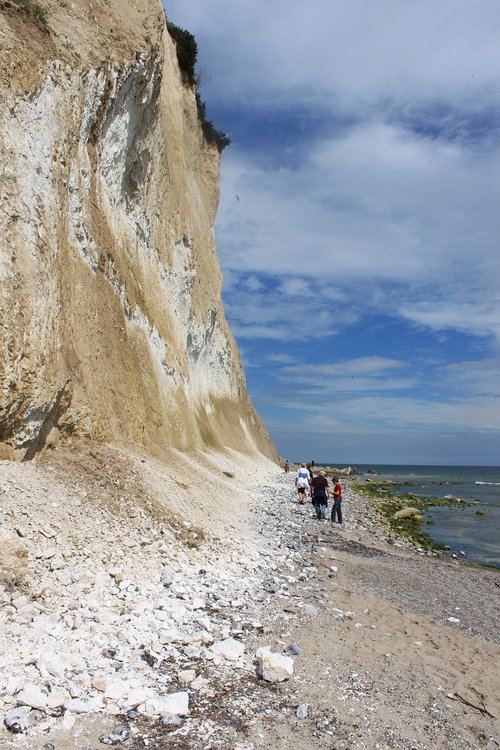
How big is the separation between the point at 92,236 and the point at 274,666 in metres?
11.8

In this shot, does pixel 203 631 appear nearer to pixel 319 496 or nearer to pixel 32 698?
pixel 32 698

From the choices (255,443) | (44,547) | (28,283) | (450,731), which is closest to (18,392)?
(28,283)

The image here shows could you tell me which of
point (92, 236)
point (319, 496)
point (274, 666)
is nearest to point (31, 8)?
point (92, 236)

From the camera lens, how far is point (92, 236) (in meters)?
14.4

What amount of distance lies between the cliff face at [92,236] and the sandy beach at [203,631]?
1651mm

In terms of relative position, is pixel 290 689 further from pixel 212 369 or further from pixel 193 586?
pixel 212 369

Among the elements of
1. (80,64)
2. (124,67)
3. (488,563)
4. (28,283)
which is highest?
(124,67)

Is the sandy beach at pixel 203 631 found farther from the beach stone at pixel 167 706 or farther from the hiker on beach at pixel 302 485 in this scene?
the hiker on beach at pixel 302 485

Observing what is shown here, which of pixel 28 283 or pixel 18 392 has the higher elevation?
pixel 28 283

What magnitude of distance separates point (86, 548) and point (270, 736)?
4185mm

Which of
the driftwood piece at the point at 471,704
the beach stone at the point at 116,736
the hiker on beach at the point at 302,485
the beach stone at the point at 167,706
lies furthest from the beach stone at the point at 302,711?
the hiker on beach at the point at 302,485

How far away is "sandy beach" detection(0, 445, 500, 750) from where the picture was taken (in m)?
4.80

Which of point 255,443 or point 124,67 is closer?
point 124,67

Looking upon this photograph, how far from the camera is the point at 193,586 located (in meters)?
8.10
